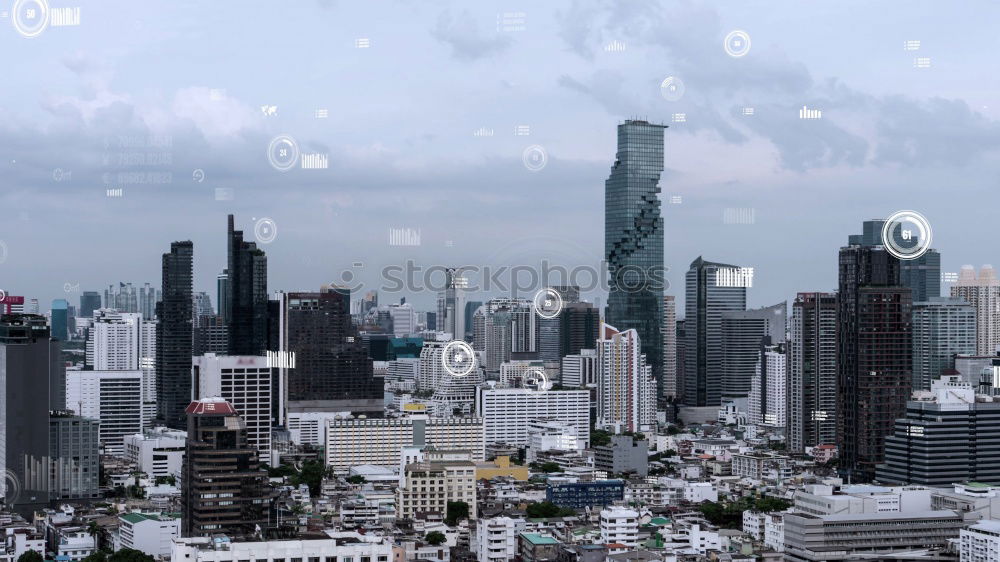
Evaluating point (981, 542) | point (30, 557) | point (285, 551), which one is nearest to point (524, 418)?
point (30, 557)

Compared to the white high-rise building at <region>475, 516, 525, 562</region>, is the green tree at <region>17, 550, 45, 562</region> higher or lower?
lower

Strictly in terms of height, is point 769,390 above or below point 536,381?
below

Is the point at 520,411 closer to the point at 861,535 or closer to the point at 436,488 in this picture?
the point at 436,488

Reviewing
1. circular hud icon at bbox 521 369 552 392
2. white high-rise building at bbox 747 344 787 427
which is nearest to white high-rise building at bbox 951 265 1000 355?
white high-rise building at bbox 747 344 787 427

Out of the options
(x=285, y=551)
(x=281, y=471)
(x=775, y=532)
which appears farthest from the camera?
(x=281, y=471)

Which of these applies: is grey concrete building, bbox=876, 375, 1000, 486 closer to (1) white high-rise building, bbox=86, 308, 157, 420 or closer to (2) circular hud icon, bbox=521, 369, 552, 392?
(2) circular hud icon, bbox=521, 369, 552, 392

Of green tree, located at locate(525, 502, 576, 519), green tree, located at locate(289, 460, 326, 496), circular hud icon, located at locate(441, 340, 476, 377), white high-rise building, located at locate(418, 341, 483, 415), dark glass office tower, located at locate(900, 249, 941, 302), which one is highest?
dark glass office tower, located at locate(900, 249, 941, 302)
